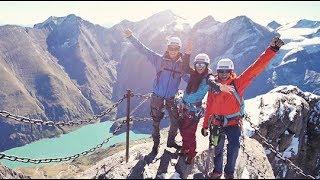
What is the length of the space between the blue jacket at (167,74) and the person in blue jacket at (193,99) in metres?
0.27

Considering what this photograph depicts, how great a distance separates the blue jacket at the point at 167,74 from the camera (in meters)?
11.3

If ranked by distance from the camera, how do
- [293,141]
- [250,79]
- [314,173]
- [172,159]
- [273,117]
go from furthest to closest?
1. [314,173]
2. [293,141]
3. [273,117]
4. [172,159]
5. [250,79]

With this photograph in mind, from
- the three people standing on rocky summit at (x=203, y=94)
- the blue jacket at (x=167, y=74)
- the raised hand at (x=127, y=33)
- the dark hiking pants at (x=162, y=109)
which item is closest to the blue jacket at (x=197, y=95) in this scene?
the three people standing on rocky summit at (x=203, y=94)

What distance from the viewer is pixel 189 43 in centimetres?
1089

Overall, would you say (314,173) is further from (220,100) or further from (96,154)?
(96,154)

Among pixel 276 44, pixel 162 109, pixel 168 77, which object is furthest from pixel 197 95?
pixel 276 44

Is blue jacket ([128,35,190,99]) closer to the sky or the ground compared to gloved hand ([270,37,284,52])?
closer to the ground

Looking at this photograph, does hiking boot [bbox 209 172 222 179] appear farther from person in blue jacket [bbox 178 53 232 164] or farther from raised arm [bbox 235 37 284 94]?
raised arm [bbox 235 37 284 94]

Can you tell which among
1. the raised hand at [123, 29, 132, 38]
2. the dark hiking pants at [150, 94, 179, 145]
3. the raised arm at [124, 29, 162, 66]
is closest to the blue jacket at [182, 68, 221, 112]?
the dark hiking pants at [150, 94, 179, 145]

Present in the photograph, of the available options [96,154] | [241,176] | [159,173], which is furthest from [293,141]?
[96,154]

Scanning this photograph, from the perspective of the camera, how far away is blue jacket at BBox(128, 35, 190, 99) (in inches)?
444

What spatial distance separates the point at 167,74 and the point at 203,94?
1251mm

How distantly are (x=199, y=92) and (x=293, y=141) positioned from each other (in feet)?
42.6

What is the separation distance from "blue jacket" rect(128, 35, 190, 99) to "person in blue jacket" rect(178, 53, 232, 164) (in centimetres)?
27
